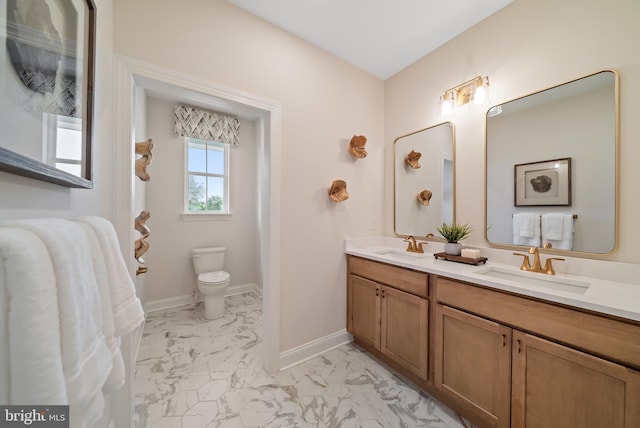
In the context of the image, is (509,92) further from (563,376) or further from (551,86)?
(563,376)

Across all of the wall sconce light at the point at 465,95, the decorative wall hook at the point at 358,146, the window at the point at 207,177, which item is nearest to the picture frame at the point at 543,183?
the wall sconce light at the point at 465,95

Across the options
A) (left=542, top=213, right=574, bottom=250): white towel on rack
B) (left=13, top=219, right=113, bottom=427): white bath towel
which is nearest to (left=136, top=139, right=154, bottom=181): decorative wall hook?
(left=13, top=219, right=113, bottom=427): white bath towel

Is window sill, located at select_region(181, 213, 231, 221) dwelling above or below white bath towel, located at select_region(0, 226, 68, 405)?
above

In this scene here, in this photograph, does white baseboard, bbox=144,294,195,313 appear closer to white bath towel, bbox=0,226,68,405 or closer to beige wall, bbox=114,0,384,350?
beige wall, bbox=114,0,384,350

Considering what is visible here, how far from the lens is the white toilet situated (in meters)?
2.56

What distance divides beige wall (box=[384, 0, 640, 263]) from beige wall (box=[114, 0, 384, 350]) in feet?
1.82

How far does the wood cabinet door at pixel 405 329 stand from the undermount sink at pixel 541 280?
48 centimetres

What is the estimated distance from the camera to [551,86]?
55.9 inches

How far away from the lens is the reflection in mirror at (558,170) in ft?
4.12

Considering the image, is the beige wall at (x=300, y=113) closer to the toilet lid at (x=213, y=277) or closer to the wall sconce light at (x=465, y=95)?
the wall sconce light at (x=465, y=95)

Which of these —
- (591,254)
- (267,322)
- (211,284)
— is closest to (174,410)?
(267,322)

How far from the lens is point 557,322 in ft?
3.39

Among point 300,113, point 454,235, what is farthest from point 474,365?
point 300,113

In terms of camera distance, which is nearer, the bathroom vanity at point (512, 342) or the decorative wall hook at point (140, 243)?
the bathroom vanity at point (512, 342)
